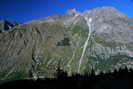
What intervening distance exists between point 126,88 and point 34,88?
6079cm

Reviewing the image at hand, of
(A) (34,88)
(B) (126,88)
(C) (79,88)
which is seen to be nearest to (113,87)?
(B) (126,88)

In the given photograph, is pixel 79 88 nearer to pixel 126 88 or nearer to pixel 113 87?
pixel 113 87

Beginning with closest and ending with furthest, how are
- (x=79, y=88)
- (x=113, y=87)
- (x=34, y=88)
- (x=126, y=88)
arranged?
1. (x=126, y=88)
2. (x=113, y=87)
3. (x=79, y=88)
4. (x=34, y=88)

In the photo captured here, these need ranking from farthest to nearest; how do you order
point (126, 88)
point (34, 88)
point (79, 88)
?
point (34, 88) → point (79, 88) → point (126, 88)

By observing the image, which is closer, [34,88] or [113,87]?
[113,87]

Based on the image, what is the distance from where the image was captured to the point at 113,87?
5497 centimetres

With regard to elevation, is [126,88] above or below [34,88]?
above

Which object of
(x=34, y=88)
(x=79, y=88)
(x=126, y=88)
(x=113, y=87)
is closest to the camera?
(x=126, y=88)

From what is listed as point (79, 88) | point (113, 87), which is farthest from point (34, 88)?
point (113, 87)

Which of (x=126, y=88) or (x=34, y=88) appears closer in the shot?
(x=126, y=88)

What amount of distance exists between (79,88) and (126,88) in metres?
27.6

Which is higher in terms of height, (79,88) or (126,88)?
(126,88)

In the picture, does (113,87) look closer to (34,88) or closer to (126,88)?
(126,88)

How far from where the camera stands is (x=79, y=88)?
74.4 meters
